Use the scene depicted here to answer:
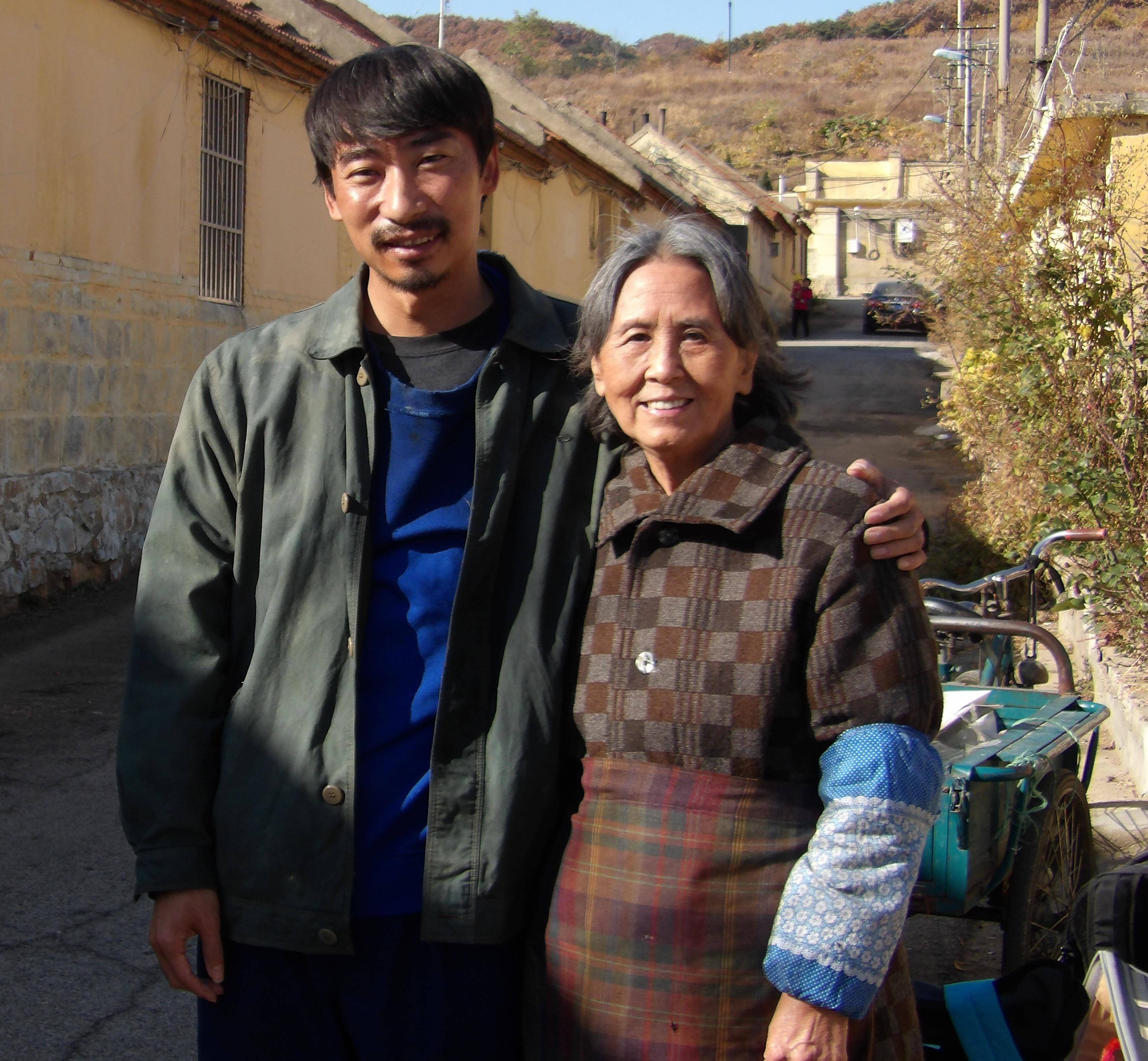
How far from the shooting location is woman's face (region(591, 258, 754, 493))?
1.72m

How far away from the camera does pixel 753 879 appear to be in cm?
162

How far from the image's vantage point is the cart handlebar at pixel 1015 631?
364 cm

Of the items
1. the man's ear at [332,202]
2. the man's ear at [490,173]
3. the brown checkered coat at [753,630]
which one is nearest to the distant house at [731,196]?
the man's ear at [490,173]

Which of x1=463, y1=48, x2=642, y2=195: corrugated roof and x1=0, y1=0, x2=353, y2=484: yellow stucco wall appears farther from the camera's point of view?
x1=463, y1=48, x2=642, y2=195: corrugated roof

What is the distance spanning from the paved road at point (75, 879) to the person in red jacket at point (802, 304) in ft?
93.2

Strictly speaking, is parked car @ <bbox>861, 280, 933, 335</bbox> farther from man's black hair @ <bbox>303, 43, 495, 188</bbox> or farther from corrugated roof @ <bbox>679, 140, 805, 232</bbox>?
man's black hair @ <bbox>303, 43, 495, 188</bbox>

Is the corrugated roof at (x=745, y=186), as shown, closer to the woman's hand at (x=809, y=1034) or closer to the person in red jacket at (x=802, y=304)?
the person in red jacket at (x=802, y=304)

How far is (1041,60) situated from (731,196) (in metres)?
23.1

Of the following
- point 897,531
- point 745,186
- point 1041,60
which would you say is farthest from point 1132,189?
point 745,186

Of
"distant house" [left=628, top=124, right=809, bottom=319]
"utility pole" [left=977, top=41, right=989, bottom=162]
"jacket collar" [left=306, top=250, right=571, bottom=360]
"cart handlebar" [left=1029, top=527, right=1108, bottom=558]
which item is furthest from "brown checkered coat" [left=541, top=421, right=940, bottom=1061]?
"distant house" [left=628, top=124, right=809, bottom=319]

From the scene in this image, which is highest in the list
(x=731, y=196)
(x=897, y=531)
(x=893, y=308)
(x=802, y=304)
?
(x=731, y=196)

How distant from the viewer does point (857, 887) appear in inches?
60.1

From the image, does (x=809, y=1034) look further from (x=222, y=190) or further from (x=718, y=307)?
(x=222, y=190)

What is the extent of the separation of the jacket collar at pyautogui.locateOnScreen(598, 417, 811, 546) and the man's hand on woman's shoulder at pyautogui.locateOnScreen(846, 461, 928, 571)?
11 centimetres
